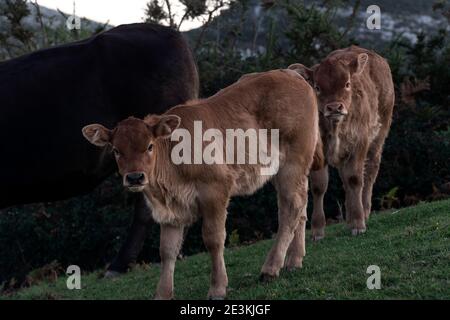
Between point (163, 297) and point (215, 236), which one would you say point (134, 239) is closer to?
point (163, 297)

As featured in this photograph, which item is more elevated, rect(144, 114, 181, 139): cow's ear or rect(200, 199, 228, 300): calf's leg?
rect(144, 114, 181, 139): cow's ear

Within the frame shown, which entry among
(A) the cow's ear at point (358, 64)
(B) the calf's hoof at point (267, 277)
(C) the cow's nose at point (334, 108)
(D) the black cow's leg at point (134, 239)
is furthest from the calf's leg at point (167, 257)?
(D) the black cow's leg at point (134, 239)

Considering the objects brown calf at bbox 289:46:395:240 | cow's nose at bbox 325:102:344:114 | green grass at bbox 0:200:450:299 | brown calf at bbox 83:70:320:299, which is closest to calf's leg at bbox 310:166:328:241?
brown calf at bbox 289:46:395:240

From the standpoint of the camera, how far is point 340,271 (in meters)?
7.63

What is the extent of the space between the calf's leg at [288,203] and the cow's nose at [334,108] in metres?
1.14

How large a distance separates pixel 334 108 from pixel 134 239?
134 inches

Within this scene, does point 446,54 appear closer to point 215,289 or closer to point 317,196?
point 317,196

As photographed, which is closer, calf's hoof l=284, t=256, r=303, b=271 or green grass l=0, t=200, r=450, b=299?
green grass l=0, t=200, r=450, b=299

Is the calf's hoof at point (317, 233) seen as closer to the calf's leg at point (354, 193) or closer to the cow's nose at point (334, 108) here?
the calf's leg at point (354, 193)

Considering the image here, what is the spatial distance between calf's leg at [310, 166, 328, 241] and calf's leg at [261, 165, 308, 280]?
1.86 meters

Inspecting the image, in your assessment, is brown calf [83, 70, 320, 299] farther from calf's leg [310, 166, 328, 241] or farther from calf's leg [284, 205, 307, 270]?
calf's leg [310, 166, 328, 241]

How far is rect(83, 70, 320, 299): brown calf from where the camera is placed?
7.16 meters
